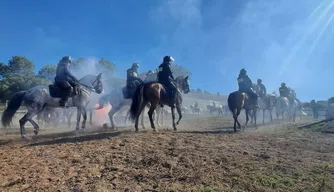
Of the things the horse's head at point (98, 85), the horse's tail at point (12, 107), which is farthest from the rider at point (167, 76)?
the horse's tail at point (12, 107)

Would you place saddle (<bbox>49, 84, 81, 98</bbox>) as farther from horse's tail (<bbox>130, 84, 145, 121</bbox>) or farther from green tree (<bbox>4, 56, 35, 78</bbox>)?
green tree (<bbox>4, 56, 35, 78</bbox>)

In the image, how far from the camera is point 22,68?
4406 centimetres

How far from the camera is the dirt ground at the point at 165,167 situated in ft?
15.4

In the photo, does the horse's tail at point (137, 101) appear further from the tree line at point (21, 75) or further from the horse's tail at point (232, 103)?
the tree line at point (21, 75)

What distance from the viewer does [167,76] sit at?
11.8 metres

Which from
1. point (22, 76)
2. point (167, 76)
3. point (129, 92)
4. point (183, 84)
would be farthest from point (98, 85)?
point (22, 76)

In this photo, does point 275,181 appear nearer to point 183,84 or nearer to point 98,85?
point 183,84

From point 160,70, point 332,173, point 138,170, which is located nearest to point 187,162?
point 138,170

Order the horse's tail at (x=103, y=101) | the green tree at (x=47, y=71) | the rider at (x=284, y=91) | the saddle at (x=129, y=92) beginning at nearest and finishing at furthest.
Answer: the saddle at (x=129, y=92) < the horse's tail at (x=103, y=101) < the rider at (x=284, y=91) < the green tree at (x=47, y=71)

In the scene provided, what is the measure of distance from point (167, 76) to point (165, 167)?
6692mm

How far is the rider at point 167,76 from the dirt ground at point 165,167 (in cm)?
403

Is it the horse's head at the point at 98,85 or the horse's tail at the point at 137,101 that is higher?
the horse's head at the point at 98,85

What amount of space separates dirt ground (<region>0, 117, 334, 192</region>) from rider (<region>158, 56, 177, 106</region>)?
4.03m

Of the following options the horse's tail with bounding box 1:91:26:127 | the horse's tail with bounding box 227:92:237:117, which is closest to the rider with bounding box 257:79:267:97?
the horse's tail with bounding box 227:92:237:117
